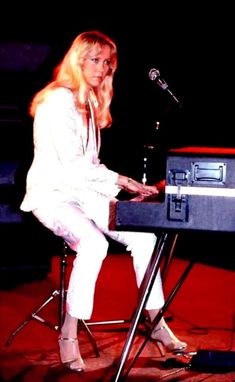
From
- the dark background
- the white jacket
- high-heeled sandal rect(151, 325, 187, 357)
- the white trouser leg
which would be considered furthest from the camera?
the dark background

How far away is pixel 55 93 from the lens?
351cm

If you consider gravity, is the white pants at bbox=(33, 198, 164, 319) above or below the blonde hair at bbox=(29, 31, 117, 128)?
below

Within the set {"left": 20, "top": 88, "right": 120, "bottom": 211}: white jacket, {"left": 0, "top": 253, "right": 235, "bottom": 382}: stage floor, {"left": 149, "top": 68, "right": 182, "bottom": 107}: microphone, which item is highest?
{"left": 149, "top": 68, "right": 182, "bottom": 107}: microphone

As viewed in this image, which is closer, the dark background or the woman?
the woman

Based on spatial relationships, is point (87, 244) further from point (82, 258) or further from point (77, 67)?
point (77, 67)

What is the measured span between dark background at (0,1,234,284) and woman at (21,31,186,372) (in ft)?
7.50

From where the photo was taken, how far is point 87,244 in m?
3.27

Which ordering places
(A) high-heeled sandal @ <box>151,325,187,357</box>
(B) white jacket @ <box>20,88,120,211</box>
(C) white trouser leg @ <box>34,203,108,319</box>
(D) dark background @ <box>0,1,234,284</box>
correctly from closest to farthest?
(C) white trouser leg @ <box>34,203,108,319</box> → (B) white jacket @ <box>20,88,120,211</box> → (A) high-heeled sandal @ <box>151,325,187,357</box> → (D) dark background @ <box>0,1,234,284</box>

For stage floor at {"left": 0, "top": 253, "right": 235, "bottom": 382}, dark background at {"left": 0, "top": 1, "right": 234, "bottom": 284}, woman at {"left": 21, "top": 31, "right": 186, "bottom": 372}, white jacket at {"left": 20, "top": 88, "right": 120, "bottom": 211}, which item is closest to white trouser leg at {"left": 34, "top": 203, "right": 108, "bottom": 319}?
woman at {"left": 21, "top": 31, "right": 186, "bottom": 372}

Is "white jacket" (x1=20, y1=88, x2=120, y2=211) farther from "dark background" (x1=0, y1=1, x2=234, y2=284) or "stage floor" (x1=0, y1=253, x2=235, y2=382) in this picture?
"dark background" (x1=0, y1=1, x2=234, y2=284)

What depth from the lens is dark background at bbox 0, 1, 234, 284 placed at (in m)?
6.01

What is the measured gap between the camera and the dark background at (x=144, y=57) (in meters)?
6.01

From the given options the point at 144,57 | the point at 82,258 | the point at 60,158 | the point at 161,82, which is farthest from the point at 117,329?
the point at 144,57

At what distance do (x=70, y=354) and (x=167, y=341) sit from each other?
0.54 meters
